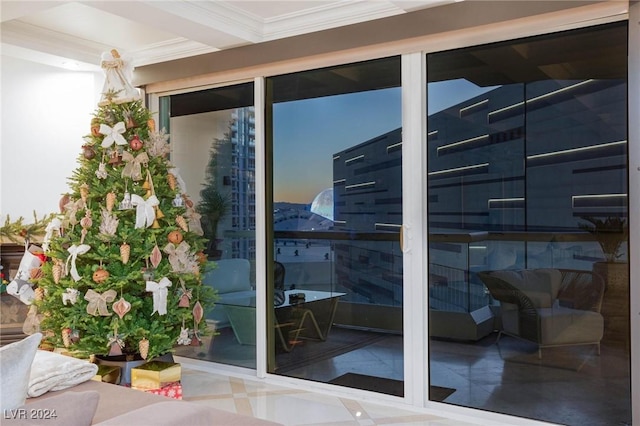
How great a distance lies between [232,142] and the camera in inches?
163

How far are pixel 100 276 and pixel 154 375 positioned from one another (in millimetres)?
666

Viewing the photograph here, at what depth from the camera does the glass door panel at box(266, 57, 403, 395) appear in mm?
3512

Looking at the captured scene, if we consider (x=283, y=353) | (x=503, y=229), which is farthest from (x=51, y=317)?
(x=503, y=229)

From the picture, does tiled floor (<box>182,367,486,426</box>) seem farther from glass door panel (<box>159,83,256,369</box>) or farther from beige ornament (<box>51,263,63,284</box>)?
beige ornament (<box>51,263,63,284</box>)

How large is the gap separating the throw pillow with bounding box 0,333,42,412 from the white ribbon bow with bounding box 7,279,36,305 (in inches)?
86.5

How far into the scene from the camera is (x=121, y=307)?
3.27 metres

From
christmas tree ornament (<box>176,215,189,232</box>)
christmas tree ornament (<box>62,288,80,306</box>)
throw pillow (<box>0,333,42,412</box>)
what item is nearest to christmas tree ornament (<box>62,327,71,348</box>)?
christmas tree ornament (<box>62,288,80,306</box>)

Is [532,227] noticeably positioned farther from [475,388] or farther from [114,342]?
[114,342]

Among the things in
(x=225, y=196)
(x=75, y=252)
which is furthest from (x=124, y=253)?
(x=225, y=196)

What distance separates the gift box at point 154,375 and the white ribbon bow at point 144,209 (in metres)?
0.86

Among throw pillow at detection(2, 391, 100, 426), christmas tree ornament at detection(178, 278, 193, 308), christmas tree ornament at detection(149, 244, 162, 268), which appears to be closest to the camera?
throw pillow at detection(2, 391, 100, 426)

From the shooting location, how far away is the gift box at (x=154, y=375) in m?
3.31

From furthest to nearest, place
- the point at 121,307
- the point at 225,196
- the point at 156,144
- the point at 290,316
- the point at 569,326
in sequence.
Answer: the point at 225,196 < the point at 290,316 < the point at 156,144 < the point at 121,307 < the point at 569,326

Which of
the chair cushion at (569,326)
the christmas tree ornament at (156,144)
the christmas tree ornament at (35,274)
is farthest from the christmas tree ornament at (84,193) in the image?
the chair cushion at (569,326)
